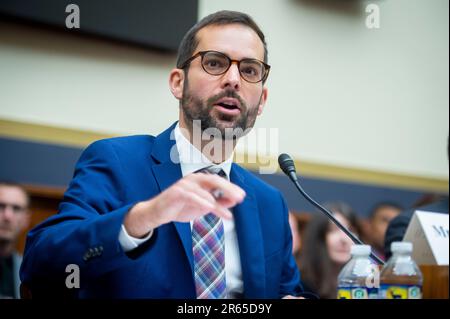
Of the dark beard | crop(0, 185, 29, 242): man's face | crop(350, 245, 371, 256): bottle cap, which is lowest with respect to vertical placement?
crop(350, 245, 371, 256): bottle cap

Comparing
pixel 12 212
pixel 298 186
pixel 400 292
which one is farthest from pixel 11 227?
pixel 400 292

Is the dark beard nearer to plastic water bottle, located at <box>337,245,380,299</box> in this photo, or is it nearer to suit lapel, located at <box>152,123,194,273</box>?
suit lapel, located at <box>152,123,194,273</box>

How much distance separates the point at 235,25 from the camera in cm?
152

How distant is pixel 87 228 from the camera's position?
3.85ft

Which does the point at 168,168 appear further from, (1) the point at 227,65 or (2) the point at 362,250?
(2) the point at 362,250

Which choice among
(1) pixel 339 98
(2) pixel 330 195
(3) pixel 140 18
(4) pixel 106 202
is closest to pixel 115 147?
(4) pixel 106 202

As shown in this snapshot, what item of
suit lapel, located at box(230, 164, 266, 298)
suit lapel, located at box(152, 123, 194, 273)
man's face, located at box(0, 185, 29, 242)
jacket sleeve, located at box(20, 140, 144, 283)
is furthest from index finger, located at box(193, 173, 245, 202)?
man's face, located at box(0, 185, 29, 242)

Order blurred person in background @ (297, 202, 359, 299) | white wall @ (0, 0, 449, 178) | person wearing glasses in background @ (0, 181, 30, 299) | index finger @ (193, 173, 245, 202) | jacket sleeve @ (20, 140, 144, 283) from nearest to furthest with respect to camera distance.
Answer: index finger @ (193, 173, 245, 202) < jacket sleeve @ (20, 140, 144, 283) < person wearing glasses in background @ (0, 181, 30, 299) < white wall @ (0, 0, 449, 178) < blurred person in background @ (297, 202, 359, 299)

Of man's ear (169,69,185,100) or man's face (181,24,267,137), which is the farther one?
man's ear (169,69,185,100)

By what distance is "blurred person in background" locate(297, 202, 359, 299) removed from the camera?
2.98 m

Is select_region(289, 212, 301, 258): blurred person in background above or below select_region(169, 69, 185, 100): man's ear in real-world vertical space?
below

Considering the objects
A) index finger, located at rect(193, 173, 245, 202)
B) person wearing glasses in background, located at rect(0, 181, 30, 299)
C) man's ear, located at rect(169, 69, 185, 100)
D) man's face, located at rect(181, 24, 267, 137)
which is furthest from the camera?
person wearing glasses in background, located at rect(0, 181, 30, 299)

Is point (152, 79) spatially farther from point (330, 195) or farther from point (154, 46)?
point (330, 195)

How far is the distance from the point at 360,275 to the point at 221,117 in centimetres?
46
